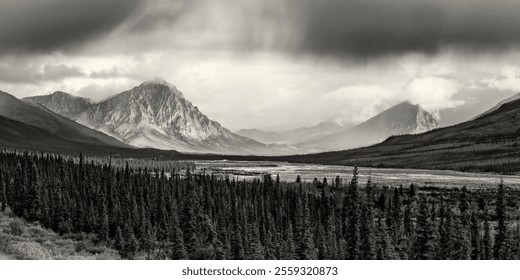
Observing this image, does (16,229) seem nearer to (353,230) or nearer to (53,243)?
Answer: (53,243)

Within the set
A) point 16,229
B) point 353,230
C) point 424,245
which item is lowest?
point 424,245

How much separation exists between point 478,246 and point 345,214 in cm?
1560

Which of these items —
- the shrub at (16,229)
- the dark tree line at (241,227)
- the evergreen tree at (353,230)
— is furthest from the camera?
the shrub at (16,229)

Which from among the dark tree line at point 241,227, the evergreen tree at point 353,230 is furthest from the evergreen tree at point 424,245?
the evergreen tree at point 353,230

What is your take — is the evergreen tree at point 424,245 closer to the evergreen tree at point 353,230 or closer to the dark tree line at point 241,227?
the dark tree line at point 241,227

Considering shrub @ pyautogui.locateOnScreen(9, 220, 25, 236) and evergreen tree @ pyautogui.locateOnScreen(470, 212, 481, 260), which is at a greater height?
shrub @ pyautogui.locateOnScreen(9, 220, 25, 236)

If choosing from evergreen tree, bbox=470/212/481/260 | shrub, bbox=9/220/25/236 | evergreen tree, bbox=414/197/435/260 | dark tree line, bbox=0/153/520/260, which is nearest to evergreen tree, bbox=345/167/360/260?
dark tree line, bbox=0/153/520/260

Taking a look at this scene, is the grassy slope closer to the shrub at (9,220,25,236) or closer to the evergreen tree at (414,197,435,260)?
the shrub at (9,220,25,236)

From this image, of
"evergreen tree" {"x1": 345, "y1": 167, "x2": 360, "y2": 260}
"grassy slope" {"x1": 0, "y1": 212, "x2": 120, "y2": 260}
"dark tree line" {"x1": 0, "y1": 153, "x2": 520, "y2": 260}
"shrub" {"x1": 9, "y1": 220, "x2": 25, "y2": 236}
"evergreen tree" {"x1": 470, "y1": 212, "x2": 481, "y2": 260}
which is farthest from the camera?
"evergreen tree" {"x1": 470, "y1": 212, "x2": 481, "y2": 260}

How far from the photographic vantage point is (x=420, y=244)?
156 feet

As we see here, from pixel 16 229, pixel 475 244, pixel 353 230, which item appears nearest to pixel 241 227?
pixel 353 230

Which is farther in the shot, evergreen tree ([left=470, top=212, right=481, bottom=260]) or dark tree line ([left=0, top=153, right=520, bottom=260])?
evergreen tree ([left=470, top=212, right=481, bottom=260])

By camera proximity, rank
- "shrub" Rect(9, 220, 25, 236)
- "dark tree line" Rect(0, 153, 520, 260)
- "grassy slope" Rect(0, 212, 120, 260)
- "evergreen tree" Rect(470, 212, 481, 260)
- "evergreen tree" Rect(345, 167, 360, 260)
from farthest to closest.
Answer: "evergreen tree" Rect(470, 212, 481, 260), "shrub" Rect(9, 220, 25, 236), "evergreen tree" Rect(345, 167, 360, 260), "dark tree line" Rect(0, 153, 520, 260), "grassy slope" Rect(0, 212, 120, 260)
